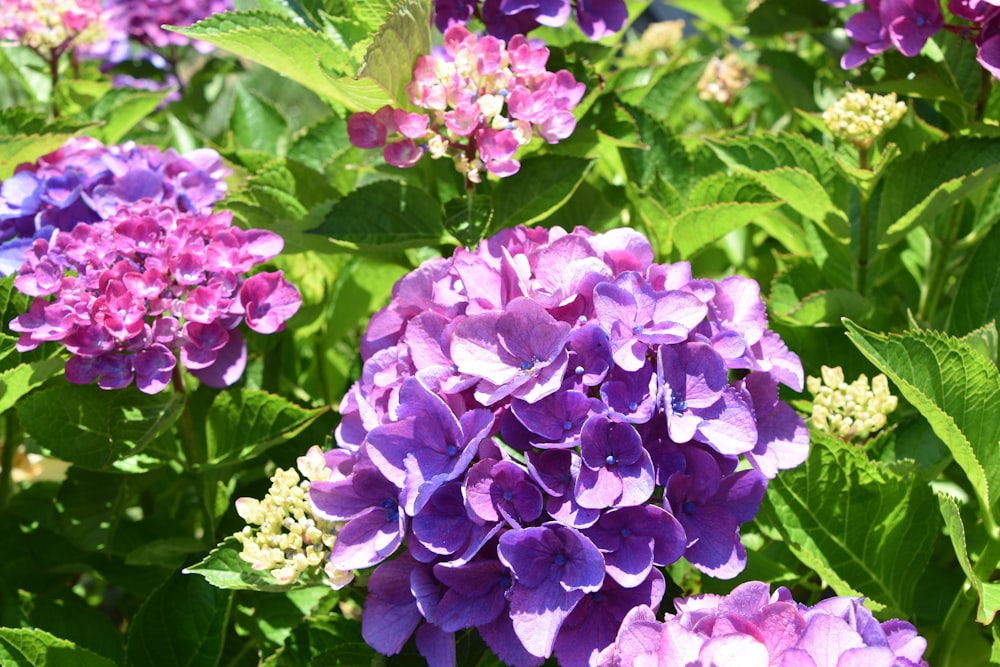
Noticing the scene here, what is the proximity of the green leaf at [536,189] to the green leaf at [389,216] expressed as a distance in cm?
9

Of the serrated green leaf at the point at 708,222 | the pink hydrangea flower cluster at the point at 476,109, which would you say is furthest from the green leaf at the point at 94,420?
the serrated green leaf at the point at 708,222

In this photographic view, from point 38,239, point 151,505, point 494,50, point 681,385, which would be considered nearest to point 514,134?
point 494,50

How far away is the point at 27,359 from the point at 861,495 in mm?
1052

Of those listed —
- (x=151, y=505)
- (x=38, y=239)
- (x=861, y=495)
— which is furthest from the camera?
(x=151, y=505)

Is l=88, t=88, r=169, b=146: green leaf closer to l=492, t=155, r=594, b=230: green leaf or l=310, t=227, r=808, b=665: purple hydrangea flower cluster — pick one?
l=492, t=155, r=594, b=230: green leaf

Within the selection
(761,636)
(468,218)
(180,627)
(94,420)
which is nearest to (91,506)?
(94,420)

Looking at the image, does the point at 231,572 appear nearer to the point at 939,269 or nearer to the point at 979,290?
the point at 979,290

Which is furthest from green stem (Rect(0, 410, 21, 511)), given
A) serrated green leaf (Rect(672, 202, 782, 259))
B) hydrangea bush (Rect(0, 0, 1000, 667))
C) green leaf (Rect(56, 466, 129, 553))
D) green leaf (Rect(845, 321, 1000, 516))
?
green leaf (Rect(845, 321, 1000, 516))

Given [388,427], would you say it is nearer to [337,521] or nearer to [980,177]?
[337,521]

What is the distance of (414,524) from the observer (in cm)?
95

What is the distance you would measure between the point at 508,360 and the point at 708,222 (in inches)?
19.8

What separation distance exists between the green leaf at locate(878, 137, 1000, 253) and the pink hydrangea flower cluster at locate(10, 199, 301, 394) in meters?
0.79

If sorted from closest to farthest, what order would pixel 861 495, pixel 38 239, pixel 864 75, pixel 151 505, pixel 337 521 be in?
pixel 337 521 < pixel 861 495 < pixel 38 239 < pixel 864 75 < pixel 151 505

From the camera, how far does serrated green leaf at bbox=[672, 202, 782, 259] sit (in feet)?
4.43
